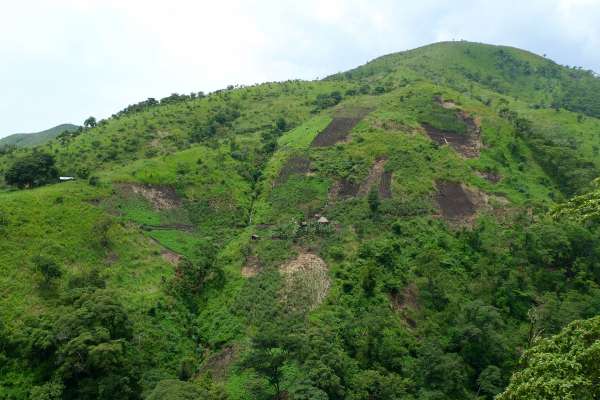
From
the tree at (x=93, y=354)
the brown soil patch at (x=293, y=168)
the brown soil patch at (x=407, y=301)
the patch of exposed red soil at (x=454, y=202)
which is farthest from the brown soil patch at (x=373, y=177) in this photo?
the tree at (x=93, y=354)

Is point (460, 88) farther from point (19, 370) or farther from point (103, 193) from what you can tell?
point (19, 370)

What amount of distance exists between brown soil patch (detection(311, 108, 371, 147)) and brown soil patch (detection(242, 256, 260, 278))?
3100cm

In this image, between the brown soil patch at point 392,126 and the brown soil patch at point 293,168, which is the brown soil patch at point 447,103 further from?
the brown soil patch at point 293,168

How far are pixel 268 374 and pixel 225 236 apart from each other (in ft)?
88.9

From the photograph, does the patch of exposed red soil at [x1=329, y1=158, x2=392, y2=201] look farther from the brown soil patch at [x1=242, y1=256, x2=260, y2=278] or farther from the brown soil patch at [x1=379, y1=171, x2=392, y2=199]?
the brown soil patch at [x1=242, y1=256, x2=260, y2=278]

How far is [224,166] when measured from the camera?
6838cm

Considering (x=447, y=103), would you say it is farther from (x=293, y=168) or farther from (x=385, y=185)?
(x=293, y=168)

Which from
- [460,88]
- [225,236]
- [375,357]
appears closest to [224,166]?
[225,236]

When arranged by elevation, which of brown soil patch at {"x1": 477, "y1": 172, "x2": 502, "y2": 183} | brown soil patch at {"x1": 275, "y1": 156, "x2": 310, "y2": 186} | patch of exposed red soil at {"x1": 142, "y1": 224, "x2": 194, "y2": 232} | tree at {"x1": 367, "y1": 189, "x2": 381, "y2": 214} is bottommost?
patch of exposed red soil at {"x1": 142, "y1": 224, "x2": 194, "y2": 232}

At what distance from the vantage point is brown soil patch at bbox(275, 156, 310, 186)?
216 ft

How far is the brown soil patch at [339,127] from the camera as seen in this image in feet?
245

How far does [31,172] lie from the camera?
53688 millimetres

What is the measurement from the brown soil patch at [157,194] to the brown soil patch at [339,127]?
26.6 m

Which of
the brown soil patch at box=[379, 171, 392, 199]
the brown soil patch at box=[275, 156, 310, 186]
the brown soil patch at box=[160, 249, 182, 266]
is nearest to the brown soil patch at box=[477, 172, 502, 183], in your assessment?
the brown soil patch at box=[379, 171, 392, 199]
